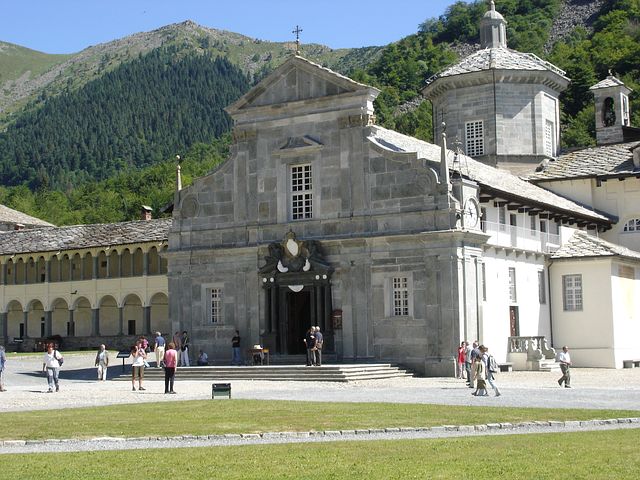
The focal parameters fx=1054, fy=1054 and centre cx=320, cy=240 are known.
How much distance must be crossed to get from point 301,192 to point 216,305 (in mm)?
6455

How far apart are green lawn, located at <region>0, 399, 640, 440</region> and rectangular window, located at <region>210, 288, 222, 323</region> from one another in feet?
65.0

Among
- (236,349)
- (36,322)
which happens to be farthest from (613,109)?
(36,322)

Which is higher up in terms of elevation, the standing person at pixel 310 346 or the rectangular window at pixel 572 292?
the rectangular window at pixel 572 292

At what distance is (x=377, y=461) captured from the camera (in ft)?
51.4

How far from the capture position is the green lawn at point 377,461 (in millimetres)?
14266

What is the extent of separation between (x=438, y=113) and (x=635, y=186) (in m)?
11.4

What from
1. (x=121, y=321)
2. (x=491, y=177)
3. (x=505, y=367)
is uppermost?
(x=491, y=177)

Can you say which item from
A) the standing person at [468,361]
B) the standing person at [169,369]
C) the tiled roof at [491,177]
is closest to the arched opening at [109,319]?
the tiled roof at [491,177]

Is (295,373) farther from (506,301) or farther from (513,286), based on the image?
(513,286)

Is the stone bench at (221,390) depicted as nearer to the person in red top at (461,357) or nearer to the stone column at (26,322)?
the person in red top at (461,357)

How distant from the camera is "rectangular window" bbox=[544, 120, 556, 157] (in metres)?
58.4

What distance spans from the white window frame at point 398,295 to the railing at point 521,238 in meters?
4.02

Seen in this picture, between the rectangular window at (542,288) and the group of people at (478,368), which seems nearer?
the group of people at (478,368)

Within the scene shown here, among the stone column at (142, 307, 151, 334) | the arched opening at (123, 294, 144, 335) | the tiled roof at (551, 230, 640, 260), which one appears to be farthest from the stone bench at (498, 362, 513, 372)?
the arched opening at (123, 294, 144, 335)
